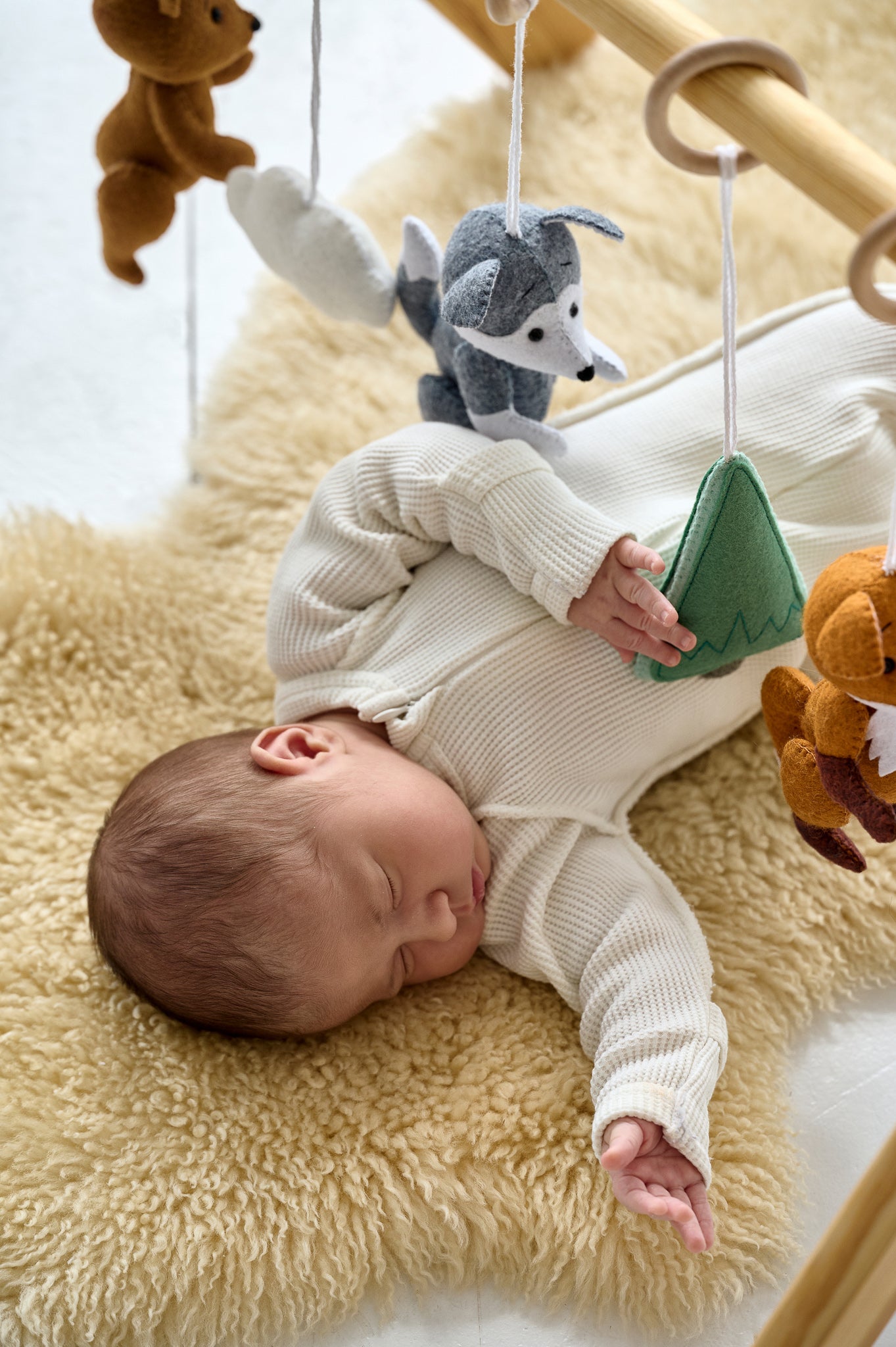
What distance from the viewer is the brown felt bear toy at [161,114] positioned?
928mm

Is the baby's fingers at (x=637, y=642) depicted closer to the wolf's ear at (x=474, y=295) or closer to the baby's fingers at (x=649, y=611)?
the baby's fingers at (x=649, y=611)

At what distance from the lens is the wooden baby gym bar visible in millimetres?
584

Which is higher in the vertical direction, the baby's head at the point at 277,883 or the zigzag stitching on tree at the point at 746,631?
the zigzag stitching on tree at the point at 746,631

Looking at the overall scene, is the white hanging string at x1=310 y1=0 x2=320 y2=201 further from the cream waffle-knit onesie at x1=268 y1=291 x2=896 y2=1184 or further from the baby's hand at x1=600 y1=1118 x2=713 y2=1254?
the baby's hand at x1=600 y1=1118 x2=713 y2=1254

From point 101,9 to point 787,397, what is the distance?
0.64 m

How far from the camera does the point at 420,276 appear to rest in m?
1.03

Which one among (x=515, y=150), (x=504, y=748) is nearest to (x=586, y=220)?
(x=515, y=150)

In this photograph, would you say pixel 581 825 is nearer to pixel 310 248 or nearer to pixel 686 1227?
pixel 686 1227

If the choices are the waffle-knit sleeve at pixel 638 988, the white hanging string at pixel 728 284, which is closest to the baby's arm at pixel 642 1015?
the waffle-knit sleeve at pixel 638 988

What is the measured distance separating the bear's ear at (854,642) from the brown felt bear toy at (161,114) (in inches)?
26.5

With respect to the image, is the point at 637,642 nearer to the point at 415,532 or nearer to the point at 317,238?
the point at 415,532

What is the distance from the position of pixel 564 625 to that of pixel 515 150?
0.39 m

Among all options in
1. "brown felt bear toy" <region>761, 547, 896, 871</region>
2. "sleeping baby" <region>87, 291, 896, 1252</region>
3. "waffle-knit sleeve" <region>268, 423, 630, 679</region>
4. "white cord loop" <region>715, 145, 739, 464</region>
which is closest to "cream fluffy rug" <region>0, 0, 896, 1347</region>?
"sleeping baby" <region>87, 291, 896, 1252</region>

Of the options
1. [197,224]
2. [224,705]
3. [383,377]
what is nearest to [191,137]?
[383,377]
